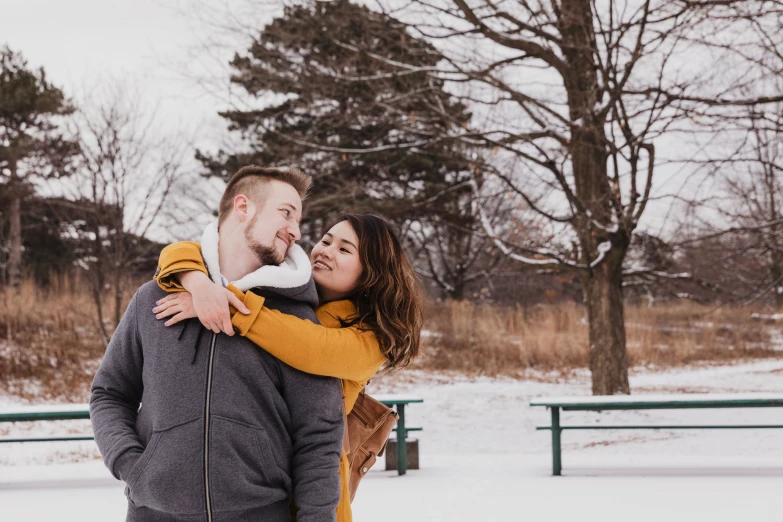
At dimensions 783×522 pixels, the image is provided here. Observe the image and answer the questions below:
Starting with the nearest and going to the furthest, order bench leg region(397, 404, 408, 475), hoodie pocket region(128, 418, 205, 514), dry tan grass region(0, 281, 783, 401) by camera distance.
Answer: hoodie pocket region(128, 418, 205, 514) → bench leg region(397, 404, 408, 475) → dry tan grass region(0, 281, 783, 401)

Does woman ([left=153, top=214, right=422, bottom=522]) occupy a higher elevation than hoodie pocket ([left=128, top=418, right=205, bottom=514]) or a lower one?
higher

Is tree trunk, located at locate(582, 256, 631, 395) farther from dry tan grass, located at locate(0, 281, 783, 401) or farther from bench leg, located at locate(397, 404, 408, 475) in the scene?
bench leg, located at locate(397, 404, 408, 475)

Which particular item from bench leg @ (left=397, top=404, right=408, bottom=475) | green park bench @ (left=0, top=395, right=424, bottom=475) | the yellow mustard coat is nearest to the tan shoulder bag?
the yellow mustard coat

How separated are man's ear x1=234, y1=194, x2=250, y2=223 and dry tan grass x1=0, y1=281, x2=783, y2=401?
34.3 ft

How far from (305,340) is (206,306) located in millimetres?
255

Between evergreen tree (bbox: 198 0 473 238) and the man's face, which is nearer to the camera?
the man's face

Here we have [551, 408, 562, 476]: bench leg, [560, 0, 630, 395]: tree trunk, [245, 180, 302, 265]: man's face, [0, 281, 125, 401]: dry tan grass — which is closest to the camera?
[245, 180, 302, 265]: man's face

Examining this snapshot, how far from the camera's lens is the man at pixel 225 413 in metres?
1.70

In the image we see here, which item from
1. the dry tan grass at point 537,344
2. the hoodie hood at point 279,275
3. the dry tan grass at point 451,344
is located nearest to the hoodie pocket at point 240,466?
the hoodie hood at point 279,275

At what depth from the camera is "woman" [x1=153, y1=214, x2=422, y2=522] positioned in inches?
70.7

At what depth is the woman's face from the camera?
2.19m

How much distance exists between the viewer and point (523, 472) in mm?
6887

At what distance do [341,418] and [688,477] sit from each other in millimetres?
5492

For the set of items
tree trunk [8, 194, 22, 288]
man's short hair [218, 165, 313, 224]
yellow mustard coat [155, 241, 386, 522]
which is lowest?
yellow mustard coat [155, 241, 386, 522]
